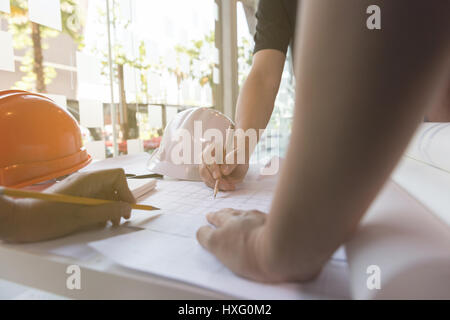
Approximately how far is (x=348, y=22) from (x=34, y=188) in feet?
2.49

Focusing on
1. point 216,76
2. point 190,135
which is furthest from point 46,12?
point 216,76

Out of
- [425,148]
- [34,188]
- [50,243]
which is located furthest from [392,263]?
[34,188]

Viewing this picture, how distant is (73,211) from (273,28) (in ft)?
2.97

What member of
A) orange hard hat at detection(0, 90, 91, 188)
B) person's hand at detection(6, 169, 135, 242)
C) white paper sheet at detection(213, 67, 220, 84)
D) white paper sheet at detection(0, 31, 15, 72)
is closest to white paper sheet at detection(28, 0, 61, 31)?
white paper sheet at detection(0, 31, 15, 72)

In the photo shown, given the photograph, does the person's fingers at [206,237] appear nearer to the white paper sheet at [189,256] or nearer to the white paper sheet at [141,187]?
the white paper sheet at [189,256]

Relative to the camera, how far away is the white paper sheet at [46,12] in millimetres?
1101

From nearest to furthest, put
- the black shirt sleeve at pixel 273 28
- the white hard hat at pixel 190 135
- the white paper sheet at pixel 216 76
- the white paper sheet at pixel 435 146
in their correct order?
the white paper sheet at pixel 435 146
the white hard hat at pixel 190 135
the black shirt sleeve at pixel 273 28
the white paper sheet at pixel 216 76

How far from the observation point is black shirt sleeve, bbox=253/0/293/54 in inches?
38.3

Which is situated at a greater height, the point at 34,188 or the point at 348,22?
the point at 348,22

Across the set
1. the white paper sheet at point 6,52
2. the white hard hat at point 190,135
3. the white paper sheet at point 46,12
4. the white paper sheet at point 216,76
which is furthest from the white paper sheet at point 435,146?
the white paper sheet at point 216,76

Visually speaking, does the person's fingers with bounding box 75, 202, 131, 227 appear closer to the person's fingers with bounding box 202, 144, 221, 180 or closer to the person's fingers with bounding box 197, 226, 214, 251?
the person's fingers with bounding box 197, 226, 214, 251

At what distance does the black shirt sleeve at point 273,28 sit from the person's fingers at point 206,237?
824 mm

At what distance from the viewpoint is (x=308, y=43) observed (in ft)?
0.69
